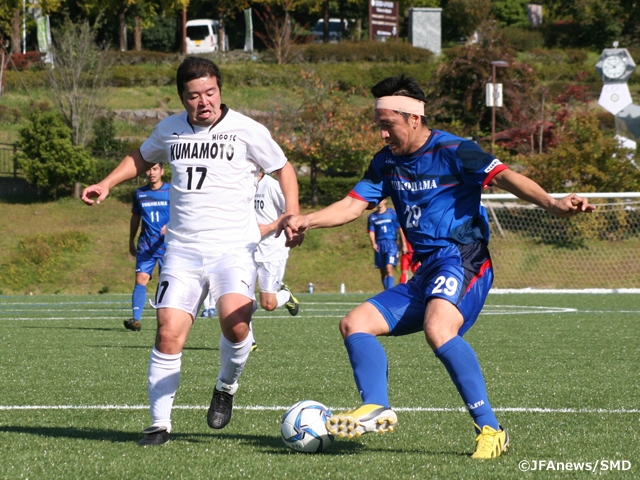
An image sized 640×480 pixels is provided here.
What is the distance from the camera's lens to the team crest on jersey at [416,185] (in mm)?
4992

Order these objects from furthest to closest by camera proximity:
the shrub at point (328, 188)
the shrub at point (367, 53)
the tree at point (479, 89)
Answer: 1. the shrub at point (367, 53)
2. the tree at point (479, 89)
3. the shrub at point (328, 188)

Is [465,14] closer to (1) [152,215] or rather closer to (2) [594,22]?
(2) [594,22]

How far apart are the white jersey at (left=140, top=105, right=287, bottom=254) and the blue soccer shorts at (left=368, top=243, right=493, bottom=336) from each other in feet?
3.15

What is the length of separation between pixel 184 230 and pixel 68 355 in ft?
14.2

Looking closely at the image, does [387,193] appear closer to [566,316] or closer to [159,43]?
[566,316]

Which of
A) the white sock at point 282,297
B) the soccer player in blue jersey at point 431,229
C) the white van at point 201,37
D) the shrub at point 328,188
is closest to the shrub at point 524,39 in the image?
the white van at point 201,37

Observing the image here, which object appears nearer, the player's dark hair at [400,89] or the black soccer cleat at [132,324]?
the player's dark hair at [400,89]

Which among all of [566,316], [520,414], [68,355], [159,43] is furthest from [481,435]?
[159,43]

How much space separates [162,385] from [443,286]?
159cm

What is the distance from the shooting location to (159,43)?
5444cm

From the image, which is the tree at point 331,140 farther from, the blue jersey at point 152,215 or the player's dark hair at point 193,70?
the player's dark hair at point 193,70

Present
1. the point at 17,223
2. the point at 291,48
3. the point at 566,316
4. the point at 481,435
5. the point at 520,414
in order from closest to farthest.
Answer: the point at 481,435 → the point at 520,414 → the point at 566,316 → the point at 17,223 → the point at 291,48

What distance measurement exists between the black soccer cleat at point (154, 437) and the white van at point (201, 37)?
4688 centimetres

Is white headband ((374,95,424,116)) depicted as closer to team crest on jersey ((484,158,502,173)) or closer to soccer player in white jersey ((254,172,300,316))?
team crest on jersey ((484,158,502,173))
